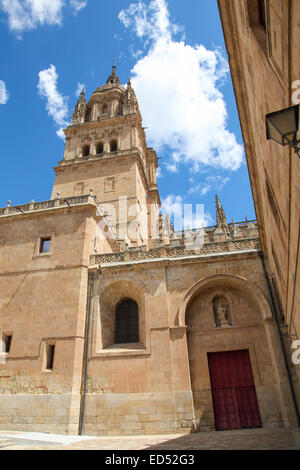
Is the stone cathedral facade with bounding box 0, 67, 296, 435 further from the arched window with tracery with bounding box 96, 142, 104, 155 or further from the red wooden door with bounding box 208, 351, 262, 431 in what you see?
the arched window with tracery with bounding box 96, 142, 104, 155

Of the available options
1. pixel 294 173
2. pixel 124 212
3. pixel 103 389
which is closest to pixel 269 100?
pixel 294 173

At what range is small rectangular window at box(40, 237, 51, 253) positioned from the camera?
1578cm

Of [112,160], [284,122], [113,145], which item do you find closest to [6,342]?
[284,122]

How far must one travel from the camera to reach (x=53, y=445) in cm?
884

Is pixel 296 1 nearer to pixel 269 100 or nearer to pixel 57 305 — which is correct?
pixel 269 100

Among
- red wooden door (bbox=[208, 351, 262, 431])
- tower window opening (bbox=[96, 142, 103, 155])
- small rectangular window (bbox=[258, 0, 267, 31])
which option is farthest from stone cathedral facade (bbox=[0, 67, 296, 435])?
tower window opening (bbox=[96, 142, 103, 155])

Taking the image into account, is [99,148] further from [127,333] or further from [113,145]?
[127,333]

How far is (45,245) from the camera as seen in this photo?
15945mm

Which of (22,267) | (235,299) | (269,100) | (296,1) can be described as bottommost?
(296,1)

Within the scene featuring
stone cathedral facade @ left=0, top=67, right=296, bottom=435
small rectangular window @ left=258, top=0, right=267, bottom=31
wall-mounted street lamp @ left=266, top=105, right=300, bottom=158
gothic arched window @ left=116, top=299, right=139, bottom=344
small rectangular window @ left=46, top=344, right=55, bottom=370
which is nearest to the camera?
wall-mounted street lamp @ left=266, top=105, right=300, bottom=158

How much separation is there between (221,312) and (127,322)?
473cm

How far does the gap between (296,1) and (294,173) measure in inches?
73.9

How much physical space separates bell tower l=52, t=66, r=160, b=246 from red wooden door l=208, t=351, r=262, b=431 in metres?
12.4

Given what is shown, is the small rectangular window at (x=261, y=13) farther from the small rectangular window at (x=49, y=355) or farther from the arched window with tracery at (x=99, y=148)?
the arched window with tracery at (x=99, y=148)
